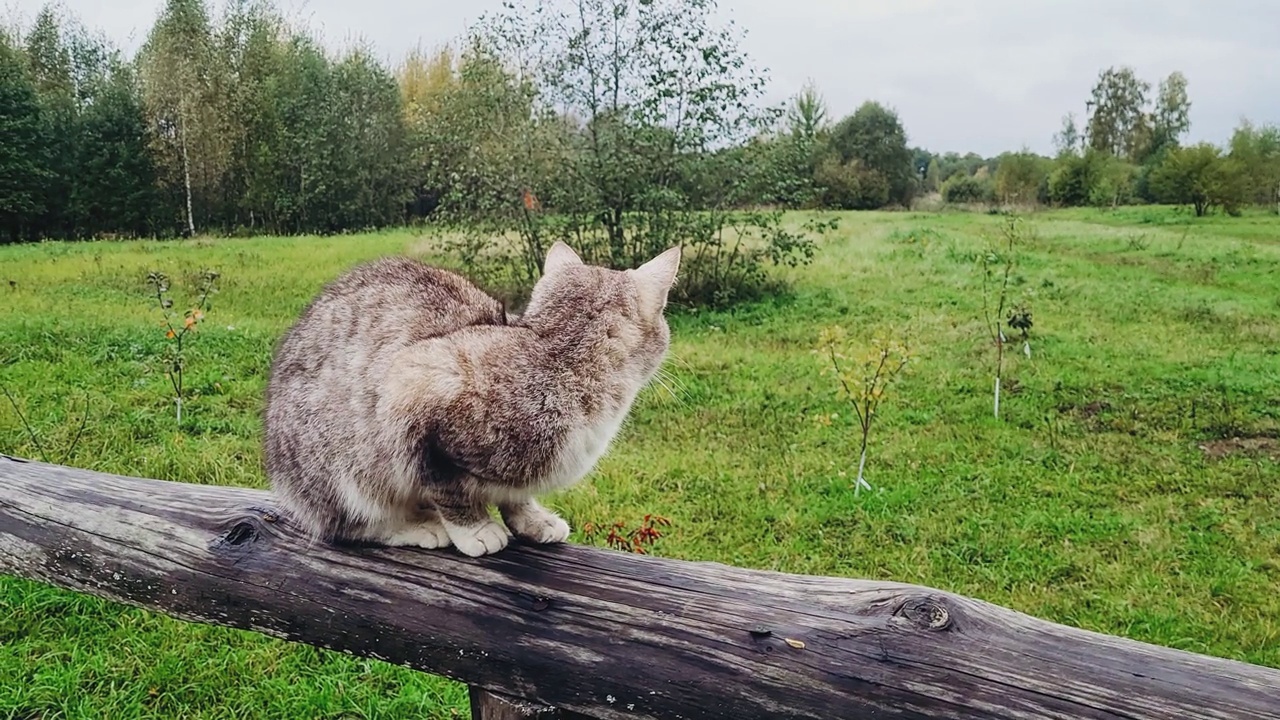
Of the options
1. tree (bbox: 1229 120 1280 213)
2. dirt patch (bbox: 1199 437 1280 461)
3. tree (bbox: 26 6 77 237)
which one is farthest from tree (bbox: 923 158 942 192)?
tree (bbox: 26 6 77 237)

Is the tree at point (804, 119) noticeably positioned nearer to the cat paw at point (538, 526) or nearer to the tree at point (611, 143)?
the tree at point (611, 143)

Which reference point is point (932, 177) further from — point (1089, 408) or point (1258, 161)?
point (1089, 408)

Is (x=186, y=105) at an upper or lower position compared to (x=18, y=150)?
upper

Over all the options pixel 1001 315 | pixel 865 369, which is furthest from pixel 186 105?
pixel 1001 315

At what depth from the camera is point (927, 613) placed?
1.45 m

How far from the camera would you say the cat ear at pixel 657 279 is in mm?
2092

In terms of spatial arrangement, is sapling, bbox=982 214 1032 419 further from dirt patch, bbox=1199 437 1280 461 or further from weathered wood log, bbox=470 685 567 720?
weathered wood log, bbox=470 685 567 720

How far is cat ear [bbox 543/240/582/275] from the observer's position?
84.5 inches

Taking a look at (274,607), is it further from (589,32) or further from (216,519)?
(589,32)

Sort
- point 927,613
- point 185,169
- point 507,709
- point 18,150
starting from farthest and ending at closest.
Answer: point 185,169 < point 18,150 < point 507,709 < point 927,613

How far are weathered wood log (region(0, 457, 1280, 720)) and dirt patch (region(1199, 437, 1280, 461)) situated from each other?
5.24 metres

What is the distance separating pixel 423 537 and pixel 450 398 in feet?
1.17

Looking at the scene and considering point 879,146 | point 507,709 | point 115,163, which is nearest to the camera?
point 507,709

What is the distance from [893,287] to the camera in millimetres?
10750
